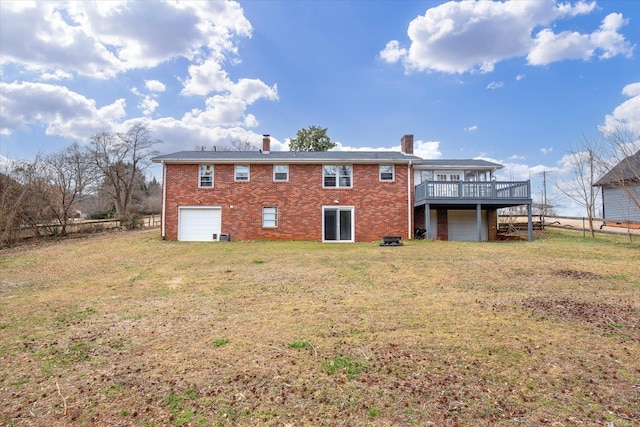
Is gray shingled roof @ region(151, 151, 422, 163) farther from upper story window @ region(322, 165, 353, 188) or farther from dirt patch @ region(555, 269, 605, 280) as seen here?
dirt patch @ region(555, 269, 605, 280)

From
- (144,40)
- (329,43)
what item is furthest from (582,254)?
(144,40)

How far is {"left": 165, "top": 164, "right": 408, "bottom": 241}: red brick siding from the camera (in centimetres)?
1822

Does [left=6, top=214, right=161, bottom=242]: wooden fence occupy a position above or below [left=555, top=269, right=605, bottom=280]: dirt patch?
above

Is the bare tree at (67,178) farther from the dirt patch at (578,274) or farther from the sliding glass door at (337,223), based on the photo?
the dirt patch at (578,274)

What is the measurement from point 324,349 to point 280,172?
49.3 ft

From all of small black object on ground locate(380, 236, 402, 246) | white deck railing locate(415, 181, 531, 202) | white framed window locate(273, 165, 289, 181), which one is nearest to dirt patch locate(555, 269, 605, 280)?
small black object on ground locate(380, 236, 402, 246)

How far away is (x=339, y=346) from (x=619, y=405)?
2840mm

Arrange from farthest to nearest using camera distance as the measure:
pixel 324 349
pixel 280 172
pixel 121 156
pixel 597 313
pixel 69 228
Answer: pixel 121 156, pixel 69 228, pixel 280 172, pixel 597 313, pixel 324 349

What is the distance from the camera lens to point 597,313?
562 centimetres

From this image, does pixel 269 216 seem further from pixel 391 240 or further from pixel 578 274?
pixel 578 274

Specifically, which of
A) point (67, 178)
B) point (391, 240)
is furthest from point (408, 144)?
point (67, 178)

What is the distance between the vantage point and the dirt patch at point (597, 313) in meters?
4.94

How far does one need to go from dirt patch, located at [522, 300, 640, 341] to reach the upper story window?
41.7ft

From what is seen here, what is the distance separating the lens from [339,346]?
4.31 meters
